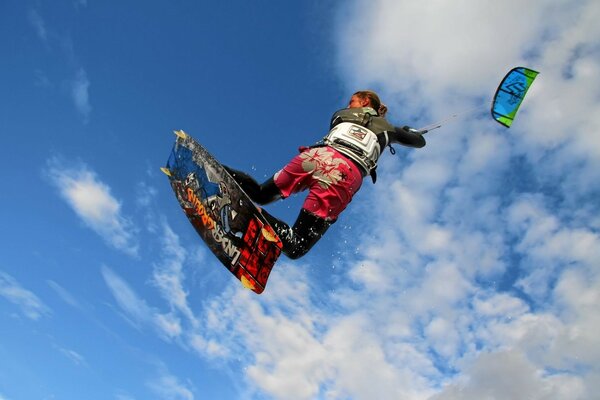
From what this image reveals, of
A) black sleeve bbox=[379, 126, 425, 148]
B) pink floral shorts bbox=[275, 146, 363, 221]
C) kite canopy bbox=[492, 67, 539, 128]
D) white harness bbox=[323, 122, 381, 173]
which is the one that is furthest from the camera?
kite canopy bbox=[492, 67, 539, 128]

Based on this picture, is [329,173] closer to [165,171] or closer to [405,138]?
[405,138]

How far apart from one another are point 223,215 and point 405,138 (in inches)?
134

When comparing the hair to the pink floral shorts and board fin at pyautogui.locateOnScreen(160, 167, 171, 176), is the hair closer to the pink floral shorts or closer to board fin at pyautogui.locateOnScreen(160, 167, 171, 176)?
the pink floral shorts

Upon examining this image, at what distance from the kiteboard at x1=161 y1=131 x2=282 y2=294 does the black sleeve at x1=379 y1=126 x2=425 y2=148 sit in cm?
259

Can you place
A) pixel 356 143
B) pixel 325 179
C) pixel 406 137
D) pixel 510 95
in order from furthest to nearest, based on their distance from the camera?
pixel 510 95
pixel 406 137
pixel 356 143
pixel 325 179

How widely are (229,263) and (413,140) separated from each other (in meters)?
3.82

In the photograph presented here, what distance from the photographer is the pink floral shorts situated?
20.6ft

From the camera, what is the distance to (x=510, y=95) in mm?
8062

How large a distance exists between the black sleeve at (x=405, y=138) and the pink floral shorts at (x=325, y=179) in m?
1.17

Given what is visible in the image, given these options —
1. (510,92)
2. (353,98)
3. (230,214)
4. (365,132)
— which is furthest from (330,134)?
(510,92)

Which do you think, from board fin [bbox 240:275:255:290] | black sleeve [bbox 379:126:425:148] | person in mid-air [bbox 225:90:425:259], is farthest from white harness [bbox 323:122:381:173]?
board fin [bbox 240:275:255:290]

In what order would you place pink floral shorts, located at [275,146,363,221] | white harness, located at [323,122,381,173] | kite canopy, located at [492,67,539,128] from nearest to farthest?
1. pink floral shorts, located at [275,146,363,221]
2. white harness, located at [323,122,381,173]
3. kite canopy, located at [492,67,539,128]

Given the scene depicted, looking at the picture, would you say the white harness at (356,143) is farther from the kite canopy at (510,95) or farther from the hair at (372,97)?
the kite canopy at (510,95)

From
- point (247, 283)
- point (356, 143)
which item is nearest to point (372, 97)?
point (356, 143)
